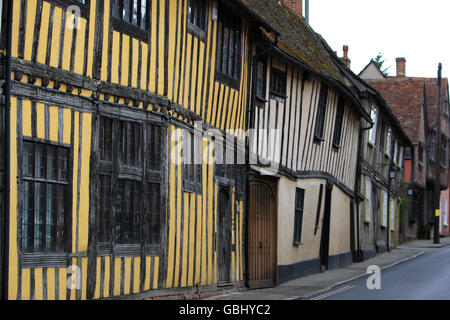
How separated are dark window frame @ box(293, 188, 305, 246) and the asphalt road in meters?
2.04

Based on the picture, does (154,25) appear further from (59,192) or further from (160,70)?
(59,192)

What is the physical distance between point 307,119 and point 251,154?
377 cm

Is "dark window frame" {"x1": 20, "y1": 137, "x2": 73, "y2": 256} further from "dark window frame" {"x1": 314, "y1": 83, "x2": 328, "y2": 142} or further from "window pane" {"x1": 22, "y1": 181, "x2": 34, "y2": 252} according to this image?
"dark window frame" {"x1": 314, "y1": 83, "x2": 328, "y2": 142}

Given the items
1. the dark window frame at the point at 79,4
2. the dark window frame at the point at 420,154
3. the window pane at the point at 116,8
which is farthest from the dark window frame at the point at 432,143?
the dark window frame at the point at 79,4

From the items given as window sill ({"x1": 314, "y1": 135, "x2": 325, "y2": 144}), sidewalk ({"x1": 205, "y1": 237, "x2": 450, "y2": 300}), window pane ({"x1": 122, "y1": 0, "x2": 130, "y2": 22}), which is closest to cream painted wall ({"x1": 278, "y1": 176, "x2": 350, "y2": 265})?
sidewalk ({"x1": 205, "y1": 237, "x2": 450, "y2": 300})

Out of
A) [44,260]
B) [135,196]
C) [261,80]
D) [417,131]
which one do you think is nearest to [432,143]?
[417,131]

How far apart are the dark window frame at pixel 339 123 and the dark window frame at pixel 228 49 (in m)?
7.52

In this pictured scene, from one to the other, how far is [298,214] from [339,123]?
4468 mm

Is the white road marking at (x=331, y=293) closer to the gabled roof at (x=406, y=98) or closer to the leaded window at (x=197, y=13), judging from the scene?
the leaded window at (x=197, y=13)

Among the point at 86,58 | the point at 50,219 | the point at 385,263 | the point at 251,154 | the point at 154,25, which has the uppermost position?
the point at 154,25

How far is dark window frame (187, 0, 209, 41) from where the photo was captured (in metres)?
13.1

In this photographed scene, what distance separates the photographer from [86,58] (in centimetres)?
1026

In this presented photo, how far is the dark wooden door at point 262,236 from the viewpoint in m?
16.7
